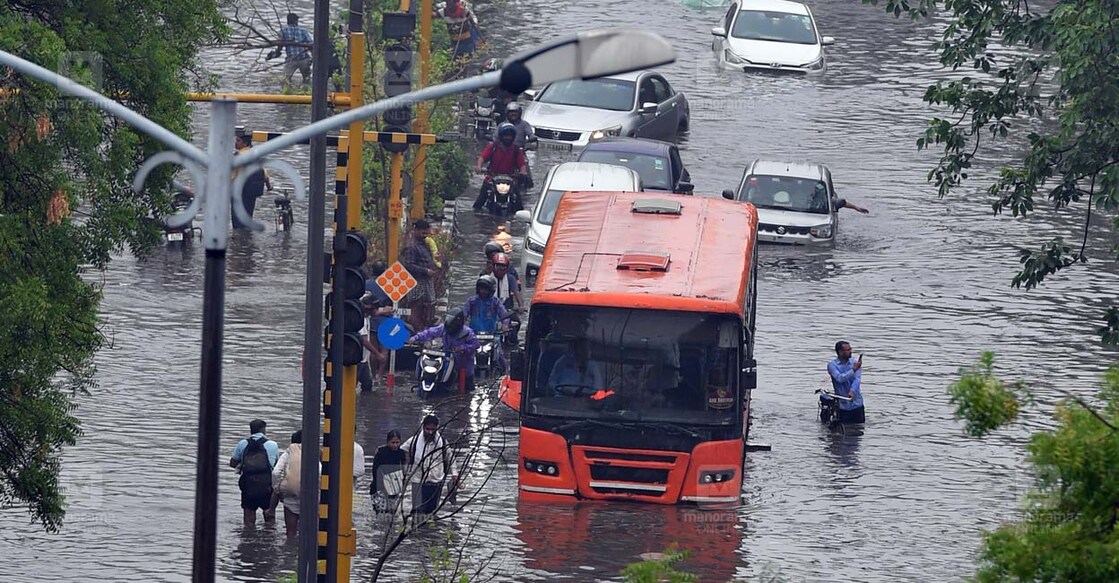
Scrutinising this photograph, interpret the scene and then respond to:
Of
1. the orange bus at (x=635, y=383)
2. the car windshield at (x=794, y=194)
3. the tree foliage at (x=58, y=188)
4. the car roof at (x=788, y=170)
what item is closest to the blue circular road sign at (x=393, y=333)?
the orange bus at (x=635, y=383)

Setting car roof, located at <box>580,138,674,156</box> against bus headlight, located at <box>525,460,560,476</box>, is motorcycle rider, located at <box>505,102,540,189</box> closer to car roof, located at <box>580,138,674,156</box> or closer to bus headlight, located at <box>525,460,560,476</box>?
car roof, located at <box>580,138,674,156</box>

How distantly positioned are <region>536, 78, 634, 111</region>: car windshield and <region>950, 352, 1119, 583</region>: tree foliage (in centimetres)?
2850

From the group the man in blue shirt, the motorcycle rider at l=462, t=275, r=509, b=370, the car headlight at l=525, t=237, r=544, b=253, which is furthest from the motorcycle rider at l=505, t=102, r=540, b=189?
the motorcycle rider at l=462, t=275, r=509, b=370

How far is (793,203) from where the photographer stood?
33.2m

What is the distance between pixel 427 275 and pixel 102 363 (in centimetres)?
429

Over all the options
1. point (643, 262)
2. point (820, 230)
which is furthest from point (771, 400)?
point (820, 230)

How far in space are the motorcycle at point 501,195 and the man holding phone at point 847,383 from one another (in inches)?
443

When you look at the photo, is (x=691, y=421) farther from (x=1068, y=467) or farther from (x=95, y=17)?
(x=1068, y=467)

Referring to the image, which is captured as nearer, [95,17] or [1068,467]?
[1068,467]

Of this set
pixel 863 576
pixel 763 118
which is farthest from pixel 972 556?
pixel 763 118

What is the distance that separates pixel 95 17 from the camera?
632 inches

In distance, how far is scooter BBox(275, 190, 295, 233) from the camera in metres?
32.4

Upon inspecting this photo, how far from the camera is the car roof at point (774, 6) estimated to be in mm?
43812

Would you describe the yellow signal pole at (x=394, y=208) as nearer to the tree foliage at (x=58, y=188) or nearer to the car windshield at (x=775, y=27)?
the tree foliage at (x=58, y=188)
